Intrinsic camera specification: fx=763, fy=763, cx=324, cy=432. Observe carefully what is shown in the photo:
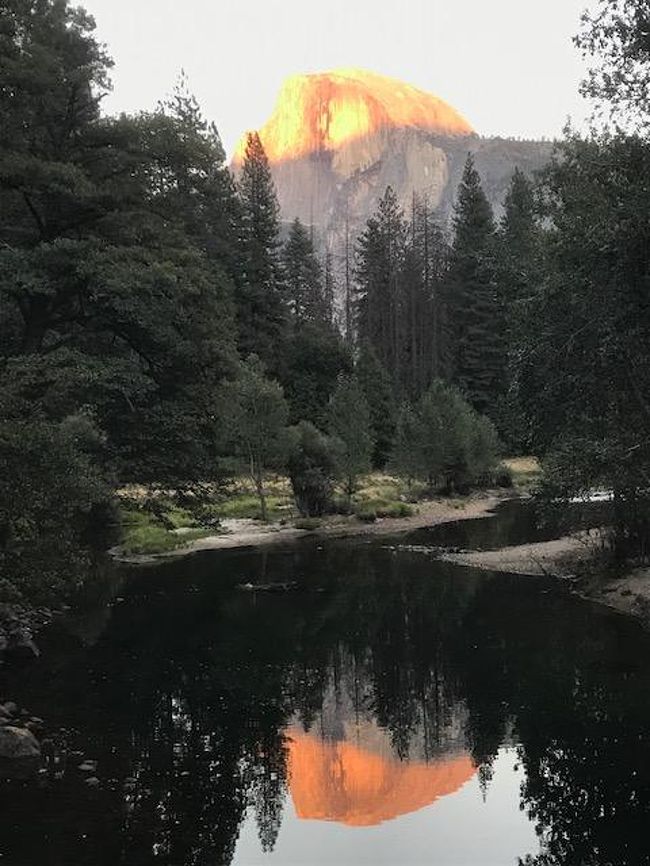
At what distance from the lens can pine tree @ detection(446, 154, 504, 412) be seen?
80312mm

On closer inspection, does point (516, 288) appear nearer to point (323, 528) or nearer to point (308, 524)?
point (323, 528)

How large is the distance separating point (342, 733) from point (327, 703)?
1641 millimetres

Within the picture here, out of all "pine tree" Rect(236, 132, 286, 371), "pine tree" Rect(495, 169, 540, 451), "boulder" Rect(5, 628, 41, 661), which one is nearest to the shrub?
"pine tree" Rect(236, 132, 286, 371)

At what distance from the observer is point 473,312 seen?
83.1 meters

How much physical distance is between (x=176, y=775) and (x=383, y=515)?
1466 inches

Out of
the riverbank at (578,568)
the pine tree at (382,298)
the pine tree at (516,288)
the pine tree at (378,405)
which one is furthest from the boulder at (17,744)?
the pine tree at (382,298)

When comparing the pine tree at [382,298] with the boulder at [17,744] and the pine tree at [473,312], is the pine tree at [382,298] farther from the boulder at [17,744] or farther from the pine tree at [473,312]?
the boulder at [17,744]

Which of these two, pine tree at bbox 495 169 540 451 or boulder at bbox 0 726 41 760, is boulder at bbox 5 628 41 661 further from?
pine tree at bbox 495 169 540 451

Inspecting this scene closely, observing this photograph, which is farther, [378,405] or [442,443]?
[378,405]

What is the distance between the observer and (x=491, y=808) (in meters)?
11.6

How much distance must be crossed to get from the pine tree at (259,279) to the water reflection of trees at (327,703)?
4320 centimetres

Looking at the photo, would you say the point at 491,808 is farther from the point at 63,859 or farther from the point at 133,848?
the point at 63,859

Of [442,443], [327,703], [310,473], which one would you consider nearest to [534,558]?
[327,703]

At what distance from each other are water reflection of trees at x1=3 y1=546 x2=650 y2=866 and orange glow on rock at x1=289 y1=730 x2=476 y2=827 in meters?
0.39
